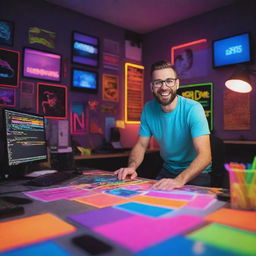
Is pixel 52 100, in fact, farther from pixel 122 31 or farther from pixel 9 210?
pixel 9 210

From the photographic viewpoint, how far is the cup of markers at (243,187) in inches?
36.7

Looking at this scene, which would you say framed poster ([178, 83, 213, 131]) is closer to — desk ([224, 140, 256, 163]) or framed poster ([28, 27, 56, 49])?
desk ([224, 140, 256, 163])

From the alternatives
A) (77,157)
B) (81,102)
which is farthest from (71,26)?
(77,157)

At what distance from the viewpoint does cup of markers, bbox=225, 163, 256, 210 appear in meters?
0.93

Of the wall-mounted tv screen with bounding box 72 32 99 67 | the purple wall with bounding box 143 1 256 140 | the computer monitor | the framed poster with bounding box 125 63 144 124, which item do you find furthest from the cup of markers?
the framed poster with bounding box 125 63 144 124

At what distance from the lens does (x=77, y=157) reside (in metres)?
2.96

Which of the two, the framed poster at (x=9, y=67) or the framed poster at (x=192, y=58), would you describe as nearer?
the framed poster at (x=9, y=67)

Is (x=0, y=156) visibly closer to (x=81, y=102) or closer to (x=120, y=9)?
(x=81, y=102)

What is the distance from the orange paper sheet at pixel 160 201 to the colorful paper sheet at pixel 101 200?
2.6 inches

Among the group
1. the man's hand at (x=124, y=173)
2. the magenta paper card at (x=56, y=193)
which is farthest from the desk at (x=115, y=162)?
the magenta paper card at (x=56, y=193)

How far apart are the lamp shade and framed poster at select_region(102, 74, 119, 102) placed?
68.2 inches

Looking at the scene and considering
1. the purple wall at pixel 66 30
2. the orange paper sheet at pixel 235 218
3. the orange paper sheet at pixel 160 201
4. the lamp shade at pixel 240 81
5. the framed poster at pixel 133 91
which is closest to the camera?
the orange paper sheet at pixel 235 218

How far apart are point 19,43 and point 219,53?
7.87ft

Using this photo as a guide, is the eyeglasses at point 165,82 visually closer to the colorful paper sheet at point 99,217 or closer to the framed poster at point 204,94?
the colorful paper sheet at point 99,217
